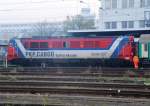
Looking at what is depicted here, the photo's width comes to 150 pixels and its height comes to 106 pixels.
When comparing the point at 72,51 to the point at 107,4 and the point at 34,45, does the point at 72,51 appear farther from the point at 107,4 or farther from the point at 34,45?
the point at 107,4

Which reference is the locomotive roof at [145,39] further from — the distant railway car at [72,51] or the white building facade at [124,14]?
the white building facade at [124,14]

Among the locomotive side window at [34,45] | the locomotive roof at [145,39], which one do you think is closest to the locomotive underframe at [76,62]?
the locomotive side window at [34,45]

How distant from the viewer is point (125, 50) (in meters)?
33.1

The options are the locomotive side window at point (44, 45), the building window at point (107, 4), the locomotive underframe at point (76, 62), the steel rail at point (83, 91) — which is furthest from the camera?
the building window at point (107, 4)

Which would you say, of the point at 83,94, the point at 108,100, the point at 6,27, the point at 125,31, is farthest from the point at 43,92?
the point at 6,27

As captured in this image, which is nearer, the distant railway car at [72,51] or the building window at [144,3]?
the distant railway car at [72,51]

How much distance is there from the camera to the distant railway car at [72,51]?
1306 inches

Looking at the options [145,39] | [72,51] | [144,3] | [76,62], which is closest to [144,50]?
[145,39]

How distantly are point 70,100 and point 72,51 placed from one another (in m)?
20.7

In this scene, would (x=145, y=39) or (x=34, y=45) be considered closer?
(x=145, y=39)

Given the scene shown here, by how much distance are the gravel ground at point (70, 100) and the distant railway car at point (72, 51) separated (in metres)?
19.3

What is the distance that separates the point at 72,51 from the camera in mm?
34031

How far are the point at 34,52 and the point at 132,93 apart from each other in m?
21.4

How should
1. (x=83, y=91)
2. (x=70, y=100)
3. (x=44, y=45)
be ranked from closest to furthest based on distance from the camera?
1. (x=70, y=100)
2. (x=83, y=91)
3. (x=44, y=45)
